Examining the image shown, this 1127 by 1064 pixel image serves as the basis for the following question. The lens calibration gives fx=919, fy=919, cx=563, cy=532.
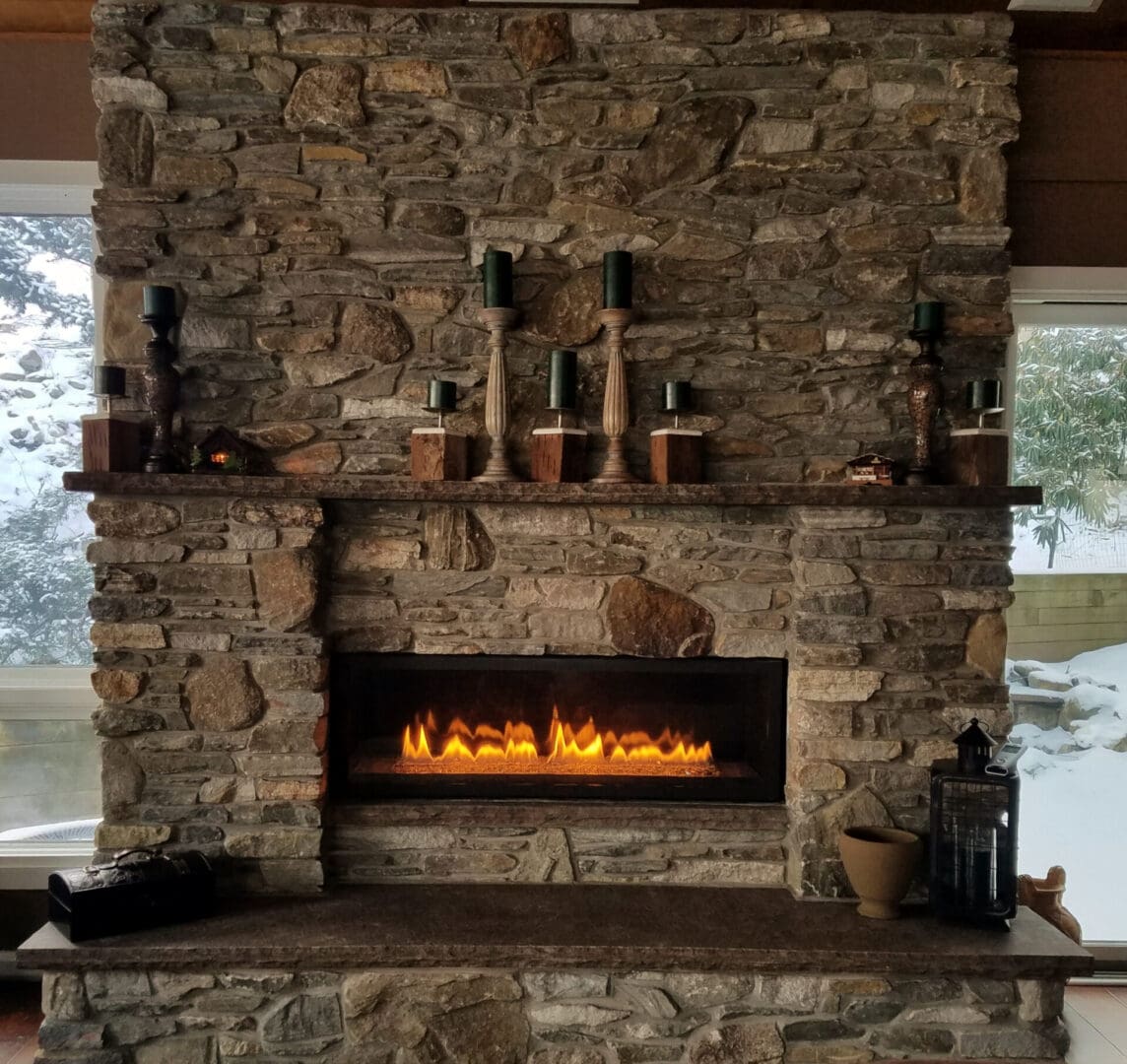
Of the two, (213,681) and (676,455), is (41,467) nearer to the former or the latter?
(213,681)

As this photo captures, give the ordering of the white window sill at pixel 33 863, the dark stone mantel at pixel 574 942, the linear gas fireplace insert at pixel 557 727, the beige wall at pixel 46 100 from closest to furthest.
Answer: the dark stone mantel at pixel 574 942, the linear gas fireplace insert at pixel 557 727, the beige wall at pixel 46 100, the white window sill at pixel 33 863

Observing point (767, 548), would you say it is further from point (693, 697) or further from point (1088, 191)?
point (1088, 191)

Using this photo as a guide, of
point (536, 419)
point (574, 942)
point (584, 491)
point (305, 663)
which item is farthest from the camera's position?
point (536, 419)

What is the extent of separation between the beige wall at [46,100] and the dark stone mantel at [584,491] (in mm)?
1274

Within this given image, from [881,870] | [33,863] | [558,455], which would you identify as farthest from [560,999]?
[33,863]

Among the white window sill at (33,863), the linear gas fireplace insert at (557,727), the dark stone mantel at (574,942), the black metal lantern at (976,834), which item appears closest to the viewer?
the dark stone mantel at (574,942)

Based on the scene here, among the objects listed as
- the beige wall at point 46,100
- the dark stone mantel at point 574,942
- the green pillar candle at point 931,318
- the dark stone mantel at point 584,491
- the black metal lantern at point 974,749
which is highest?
the beige wall at point 46,100

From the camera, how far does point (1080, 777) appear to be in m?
3.38

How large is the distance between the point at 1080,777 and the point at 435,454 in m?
2.62

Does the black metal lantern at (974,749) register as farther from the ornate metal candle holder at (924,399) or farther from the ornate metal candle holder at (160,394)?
the ornate metal candle holder at (160,394)

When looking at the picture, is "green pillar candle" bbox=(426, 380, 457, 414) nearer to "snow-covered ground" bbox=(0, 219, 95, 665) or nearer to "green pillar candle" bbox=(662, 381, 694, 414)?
"green pillar candle" bbox=(662, 381, 694, 414)

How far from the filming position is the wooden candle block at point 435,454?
282 centimetres

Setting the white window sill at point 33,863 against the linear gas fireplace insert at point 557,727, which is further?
the white window sill at point 33,863

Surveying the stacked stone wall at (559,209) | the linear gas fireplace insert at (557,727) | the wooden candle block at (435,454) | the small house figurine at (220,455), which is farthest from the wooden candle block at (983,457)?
the small house figurine at (220,455)
